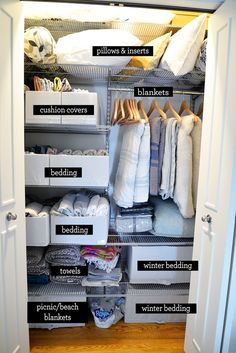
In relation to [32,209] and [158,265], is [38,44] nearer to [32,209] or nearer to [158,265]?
[32,209]

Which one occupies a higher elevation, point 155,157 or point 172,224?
point 155,157

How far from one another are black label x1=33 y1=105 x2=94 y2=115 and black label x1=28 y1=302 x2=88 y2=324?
1185 mm

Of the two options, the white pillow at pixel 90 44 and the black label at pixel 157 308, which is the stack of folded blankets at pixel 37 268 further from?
the white pillow at pixel 90 44

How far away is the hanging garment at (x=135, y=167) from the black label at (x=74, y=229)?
0.25 m

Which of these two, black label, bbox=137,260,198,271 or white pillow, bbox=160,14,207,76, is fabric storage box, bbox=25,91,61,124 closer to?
white pillow, bbox=160,14,207,76

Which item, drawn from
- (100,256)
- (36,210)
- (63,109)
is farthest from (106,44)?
(100,256)

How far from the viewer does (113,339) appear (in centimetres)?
142

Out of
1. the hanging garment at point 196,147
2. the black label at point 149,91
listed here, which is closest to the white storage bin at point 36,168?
the black label at point 149,91

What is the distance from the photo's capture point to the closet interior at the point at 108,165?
1.24m

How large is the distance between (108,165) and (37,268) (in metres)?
0.82

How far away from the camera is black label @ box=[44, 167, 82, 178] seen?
1258 millimetres

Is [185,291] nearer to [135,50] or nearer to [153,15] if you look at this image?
[135,50]

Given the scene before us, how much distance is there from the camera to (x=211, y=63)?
109 cm

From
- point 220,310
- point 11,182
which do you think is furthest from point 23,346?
point 220,310
